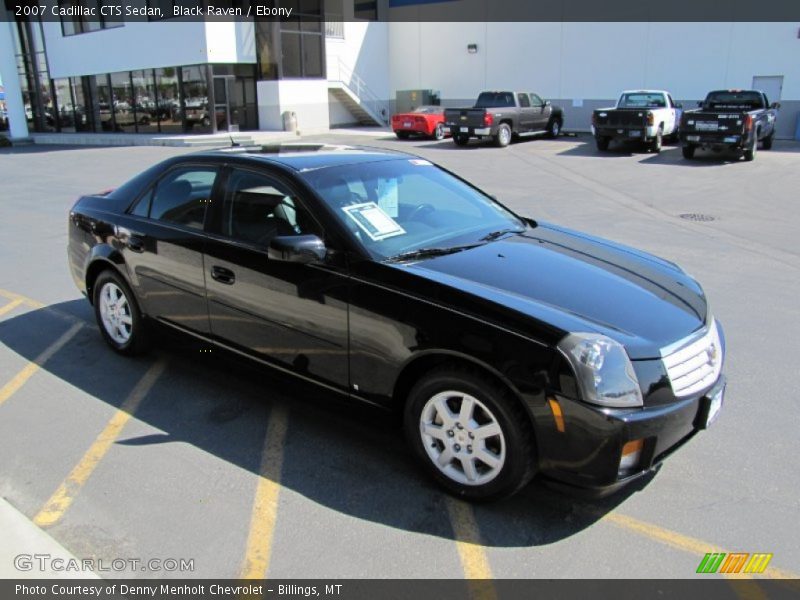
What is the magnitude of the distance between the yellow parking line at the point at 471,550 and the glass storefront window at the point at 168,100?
28766 mm

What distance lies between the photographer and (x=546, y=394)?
2.85 metres

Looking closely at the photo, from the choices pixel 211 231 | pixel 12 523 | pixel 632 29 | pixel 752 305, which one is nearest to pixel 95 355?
pixel 211 231

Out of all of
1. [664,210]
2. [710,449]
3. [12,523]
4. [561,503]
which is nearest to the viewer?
[12,523]

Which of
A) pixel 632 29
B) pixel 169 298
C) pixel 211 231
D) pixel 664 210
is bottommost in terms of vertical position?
pixel 664 210

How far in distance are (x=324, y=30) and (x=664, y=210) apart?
949 inches

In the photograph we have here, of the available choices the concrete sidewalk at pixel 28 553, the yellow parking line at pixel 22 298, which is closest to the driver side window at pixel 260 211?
the concrete sidewalk at pixel 28 553

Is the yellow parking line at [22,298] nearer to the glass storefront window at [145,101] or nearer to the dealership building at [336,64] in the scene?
the dealership building at [336,64]

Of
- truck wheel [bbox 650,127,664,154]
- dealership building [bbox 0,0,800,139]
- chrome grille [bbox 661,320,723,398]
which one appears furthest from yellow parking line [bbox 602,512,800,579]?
dealership building [bbox 0,0,800,139]

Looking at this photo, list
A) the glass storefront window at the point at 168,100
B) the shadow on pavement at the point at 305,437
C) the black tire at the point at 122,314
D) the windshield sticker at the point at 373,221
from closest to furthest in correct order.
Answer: the shadow on pavement at the point at 305,437 < the windshield sticker at the point at 373,221 < the black tire at the point at 122,314 < the glass storefront window at the point at 168,100

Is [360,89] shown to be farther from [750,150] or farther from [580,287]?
[580,287]

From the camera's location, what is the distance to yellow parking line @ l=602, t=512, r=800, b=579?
2766mm

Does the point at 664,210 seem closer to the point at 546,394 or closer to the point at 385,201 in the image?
the point at 385,201

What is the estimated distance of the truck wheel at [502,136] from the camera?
22.6 m

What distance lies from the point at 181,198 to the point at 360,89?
3111 cm
